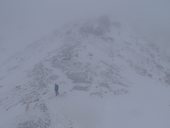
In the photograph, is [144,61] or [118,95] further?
[144,61]

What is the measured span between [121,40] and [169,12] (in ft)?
119

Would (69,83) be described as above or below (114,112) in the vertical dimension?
above

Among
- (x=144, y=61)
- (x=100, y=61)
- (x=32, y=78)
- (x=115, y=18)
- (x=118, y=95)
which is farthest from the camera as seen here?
(x=115, y=18)

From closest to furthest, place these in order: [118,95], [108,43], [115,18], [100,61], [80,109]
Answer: [80,109]
[118,95]
[100,61]
[108,43]
[115,18]

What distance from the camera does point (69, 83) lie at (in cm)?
3189

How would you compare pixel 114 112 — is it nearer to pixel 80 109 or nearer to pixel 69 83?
pixel 80 109

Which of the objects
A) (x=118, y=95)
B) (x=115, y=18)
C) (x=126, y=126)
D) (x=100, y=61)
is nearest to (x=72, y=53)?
(x=100, y=61)

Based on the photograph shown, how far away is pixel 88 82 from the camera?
3241cm

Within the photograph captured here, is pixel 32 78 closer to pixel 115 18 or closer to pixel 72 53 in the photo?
pixel 72 53

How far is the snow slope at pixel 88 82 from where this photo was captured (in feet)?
80.1

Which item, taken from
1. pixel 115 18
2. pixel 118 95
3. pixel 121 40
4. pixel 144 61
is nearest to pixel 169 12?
pixel 115 18

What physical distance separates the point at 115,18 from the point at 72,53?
22311 mm

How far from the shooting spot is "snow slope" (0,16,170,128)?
80.1ft

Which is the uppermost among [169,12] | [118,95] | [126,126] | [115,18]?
[169,12]
